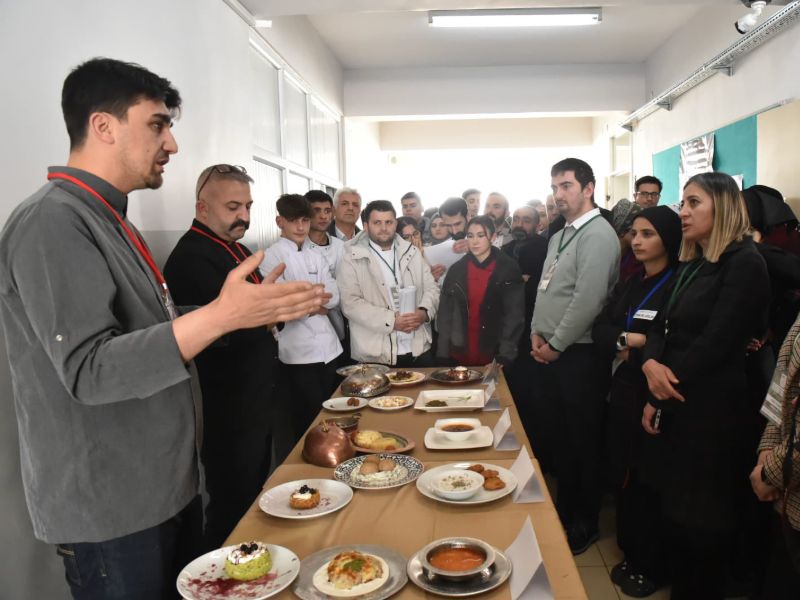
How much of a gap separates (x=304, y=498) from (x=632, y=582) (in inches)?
63.7

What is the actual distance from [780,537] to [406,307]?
1884 millimetres

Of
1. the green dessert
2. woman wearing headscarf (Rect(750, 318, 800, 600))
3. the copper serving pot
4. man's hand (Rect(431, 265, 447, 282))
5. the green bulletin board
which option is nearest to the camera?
the green dessert

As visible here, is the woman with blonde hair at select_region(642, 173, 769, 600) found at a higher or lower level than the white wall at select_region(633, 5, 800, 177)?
lower

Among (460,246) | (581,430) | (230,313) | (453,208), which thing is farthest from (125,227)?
(453,208)

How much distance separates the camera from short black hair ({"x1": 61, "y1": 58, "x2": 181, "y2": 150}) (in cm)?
119

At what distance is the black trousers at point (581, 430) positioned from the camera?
2.67 m

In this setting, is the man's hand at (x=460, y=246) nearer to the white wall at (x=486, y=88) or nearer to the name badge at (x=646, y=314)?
the name badge at (x=646, y=314)

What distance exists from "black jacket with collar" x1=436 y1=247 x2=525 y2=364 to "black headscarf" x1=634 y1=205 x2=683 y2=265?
0.94m

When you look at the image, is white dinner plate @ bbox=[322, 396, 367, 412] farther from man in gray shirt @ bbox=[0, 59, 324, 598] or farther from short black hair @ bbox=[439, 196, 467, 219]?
short black hair @ bbox=[439, 196, 467, 219]

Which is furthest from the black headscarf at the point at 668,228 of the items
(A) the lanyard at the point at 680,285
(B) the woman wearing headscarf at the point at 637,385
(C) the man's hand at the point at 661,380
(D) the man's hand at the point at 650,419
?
(D) the man's hand at the point at 650,419

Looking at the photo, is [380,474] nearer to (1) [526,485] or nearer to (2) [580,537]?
(1) [526,485]

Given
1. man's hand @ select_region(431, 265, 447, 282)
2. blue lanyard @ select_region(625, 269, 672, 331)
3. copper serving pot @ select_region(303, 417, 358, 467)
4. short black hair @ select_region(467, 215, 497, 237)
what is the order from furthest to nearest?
1. man's hand @ select_region(431, 265, 447, 282)
2. short black hair @ select_region(467, 215, 497, 237)
3. blue lanyard @ select_region(625, 269, 672, 331)
4. copper serving pot @ select_region(303, 417, 358, 467)

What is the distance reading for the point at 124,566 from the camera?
1.19m

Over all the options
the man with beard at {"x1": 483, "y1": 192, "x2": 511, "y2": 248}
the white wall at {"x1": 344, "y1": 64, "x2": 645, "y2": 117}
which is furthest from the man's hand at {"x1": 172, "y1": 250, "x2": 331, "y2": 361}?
the white wall at {"x1": 344, "y1": 64, "x2": 645, "y2": 117}
